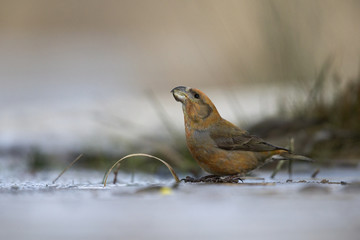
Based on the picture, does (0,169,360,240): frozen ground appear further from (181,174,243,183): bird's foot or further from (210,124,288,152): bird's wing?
(210,124,288,152): bird's wing

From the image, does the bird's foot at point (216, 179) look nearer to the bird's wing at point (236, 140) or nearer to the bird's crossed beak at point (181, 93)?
the bird's wing at point (236, 140)

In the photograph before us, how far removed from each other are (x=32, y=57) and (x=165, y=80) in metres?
3.23

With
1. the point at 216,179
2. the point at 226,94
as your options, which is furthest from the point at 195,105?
the point at 226,94

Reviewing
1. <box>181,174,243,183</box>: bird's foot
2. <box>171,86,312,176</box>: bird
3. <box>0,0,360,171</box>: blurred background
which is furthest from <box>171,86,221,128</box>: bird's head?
<box>0,0,360,171</box>: blurred background

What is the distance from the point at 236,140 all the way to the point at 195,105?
12.3 inches

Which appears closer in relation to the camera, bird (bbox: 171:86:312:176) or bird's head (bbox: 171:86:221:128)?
bird (bbox: 171:86:312:176)

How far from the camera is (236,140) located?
3723 millimetres

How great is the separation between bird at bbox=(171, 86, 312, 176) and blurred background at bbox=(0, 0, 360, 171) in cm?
102

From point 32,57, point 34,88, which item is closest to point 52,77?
point 34,88

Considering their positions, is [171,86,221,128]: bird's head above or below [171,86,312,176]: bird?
above

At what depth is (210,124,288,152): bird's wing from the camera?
365cm

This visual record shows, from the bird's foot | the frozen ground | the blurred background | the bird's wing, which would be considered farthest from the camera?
the blurred background

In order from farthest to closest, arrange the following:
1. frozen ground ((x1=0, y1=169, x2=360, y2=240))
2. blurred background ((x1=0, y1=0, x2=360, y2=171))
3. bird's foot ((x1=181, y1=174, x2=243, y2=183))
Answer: blurred background ((x1=0, y1=0, x2=360, y2=171))
bird's foot ((x1=181, y1=174, x2=243, y2=183))
frozen ground ((x1=0, y1=169, x2=360, y2=240))

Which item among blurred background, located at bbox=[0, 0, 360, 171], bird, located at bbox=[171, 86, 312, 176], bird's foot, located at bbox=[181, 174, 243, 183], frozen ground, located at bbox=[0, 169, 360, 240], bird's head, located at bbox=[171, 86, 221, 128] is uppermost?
blurred background, located at bbox=[0, 0, 360, 171]
